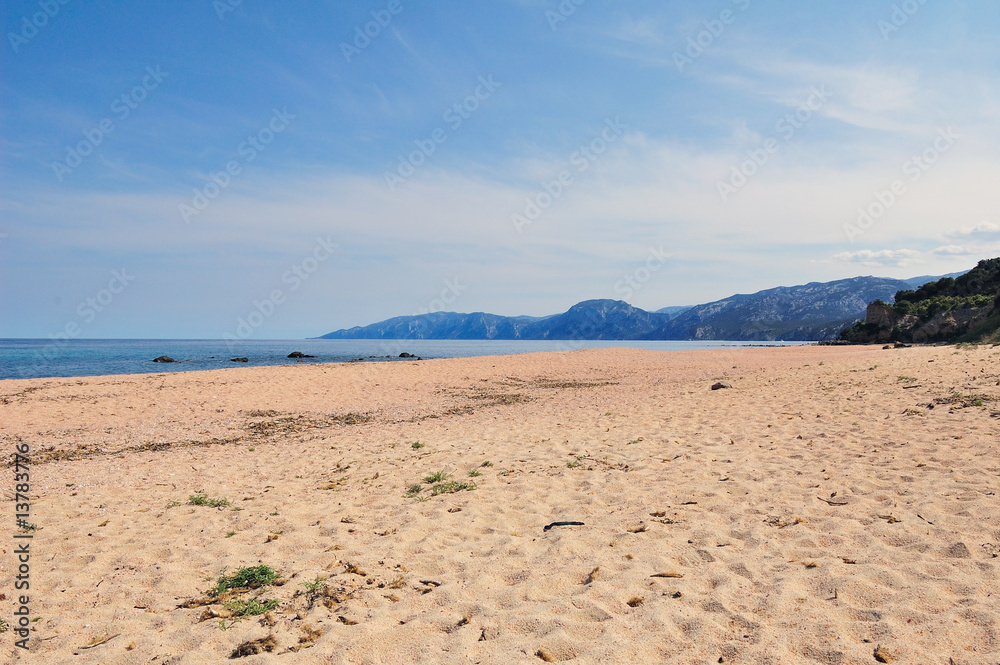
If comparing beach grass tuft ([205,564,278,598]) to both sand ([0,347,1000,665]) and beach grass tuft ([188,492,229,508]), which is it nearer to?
sand ([0,347,1000,665])

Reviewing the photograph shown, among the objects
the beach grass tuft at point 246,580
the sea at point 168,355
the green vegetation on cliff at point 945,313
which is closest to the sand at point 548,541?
the beach grass tuft at point 246,580

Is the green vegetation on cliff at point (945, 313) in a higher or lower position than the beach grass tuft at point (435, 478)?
higher

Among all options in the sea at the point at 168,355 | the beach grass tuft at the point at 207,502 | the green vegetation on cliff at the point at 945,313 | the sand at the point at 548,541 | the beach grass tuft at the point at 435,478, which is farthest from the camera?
the sea at the point at 168,355

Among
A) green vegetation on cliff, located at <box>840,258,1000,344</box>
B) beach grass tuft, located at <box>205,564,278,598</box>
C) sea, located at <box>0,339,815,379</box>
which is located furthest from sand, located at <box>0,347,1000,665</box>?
sea, located at <box>0,339,815,379</box>

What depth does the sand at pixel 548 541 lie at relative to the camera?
3.46 m

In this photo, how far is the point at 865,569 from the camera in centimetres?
412

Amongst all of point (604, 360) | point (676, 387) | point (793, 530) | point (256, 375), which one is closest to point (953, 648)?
point (793, 530)

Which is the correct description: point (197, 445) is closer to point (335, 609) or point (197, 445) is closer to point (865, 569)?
point (335, 609)

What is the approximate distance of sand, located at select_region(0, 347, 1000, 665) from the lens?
346cm

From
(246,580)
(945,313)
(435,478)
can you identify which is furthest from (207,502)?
(945,313)

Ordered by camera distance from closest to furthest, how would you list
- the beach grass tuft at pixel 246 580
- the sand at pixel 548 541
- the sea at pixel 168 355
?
the sand at pixel 548 541, the beach grass tuft at pixel 246 580, the sea at pixel 168 355

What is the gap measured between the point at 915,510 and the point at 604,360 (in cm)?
3265

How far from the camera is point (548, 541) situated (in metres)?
5.27

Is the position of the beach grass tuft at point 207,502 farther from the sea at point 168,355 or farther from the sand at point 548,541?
the sea at point 168,355
